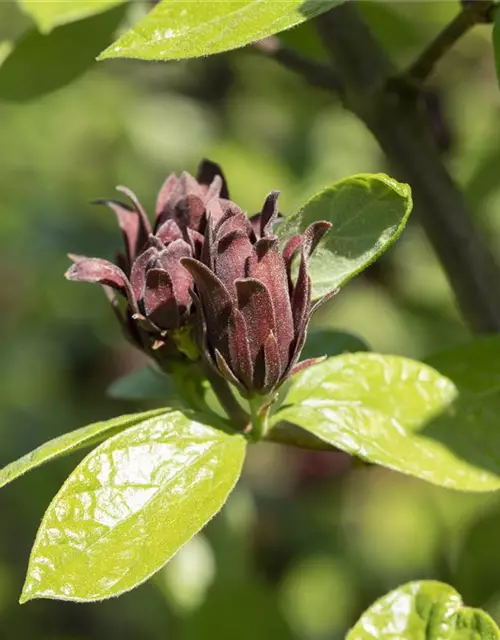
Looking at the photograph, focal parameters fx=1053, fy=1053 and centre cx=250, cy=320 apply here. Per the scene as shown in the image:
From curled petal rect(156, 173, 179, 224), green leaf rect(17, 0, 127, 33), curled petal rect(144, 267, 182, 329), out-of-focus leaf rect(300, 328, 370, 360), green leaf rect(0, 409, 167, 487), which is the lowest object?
out-of-focus leaf rect(300, 328, 370, 360)

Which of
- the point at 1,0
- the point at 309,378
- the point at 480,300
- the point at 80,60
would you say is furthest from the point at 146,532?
the point at 1,0

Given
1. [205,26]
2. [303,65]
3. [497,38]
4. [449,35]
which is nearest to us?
[205,26]

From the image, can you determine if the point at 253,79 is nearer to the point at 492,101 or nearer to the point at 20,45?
the point at 492,101

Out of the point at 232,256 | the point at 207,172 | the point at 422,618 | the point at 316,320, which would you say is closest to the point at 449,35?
the point at 207,172

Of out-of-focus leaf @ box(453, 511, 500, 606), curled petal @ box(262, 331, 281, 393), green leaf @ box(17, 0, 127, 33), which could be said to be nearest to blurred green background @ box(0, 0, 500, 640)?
out-of-focus leaf @ box(453, 511, 500, 606)

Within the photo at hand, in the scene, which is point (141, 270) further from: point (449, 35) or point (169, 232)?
point (449, 35)

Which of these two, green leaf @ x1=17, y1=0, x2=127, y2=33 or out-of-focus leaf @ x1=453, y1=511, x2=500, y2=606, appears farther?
out-of-focus leaf @ x1=453, y1=511, x2=500, y2=606

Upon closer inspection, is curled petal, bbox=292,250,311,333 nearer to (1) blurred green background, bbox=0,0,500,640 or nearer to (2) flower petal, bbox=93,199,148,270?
(2) flower petal, bbox=93,199,148,270
